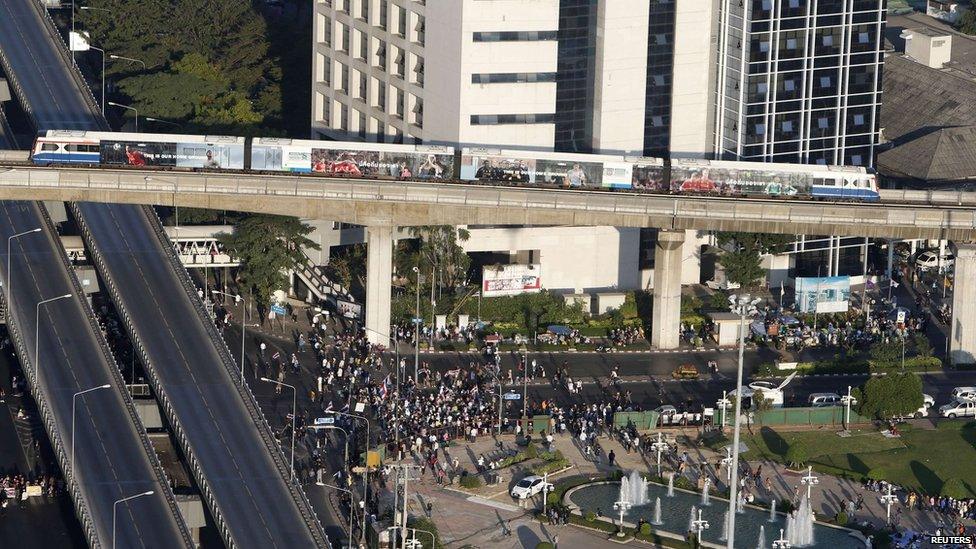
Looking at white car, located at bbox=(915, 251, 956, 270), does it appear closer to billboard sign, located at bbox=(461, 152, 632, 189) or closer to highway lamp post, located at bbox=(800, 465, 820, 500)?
billboard sign, located at bbox=(461, 152, 632, 189)

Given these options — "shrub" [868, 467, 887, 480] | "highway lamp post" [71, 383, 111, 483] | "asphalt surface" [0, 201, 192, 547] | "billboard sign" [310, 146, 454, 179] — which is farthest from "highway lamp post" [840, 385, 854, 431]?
"highway lamp post" [71, 383, 111, 483]

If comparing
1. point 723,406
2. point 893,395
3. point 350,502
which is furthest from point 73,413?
point 893,395

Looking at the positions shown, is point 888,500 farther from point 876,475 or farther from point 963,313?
point 963,313

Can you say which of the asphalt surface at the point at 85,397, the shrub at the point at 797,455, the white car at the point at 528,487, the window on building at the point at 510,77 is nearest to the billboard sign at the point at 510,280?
the window on building at the point at 510,77

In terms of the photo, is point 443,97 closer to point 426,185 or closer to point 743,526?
point 426,185

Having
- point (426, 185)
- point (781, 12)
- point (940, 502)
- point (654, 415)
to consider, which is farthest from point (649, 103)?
point (940, 502)

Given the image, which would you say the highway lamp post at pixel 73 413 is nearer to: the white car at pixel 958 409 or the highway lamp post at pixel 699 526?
the highway lamp post at pixel 699 526
